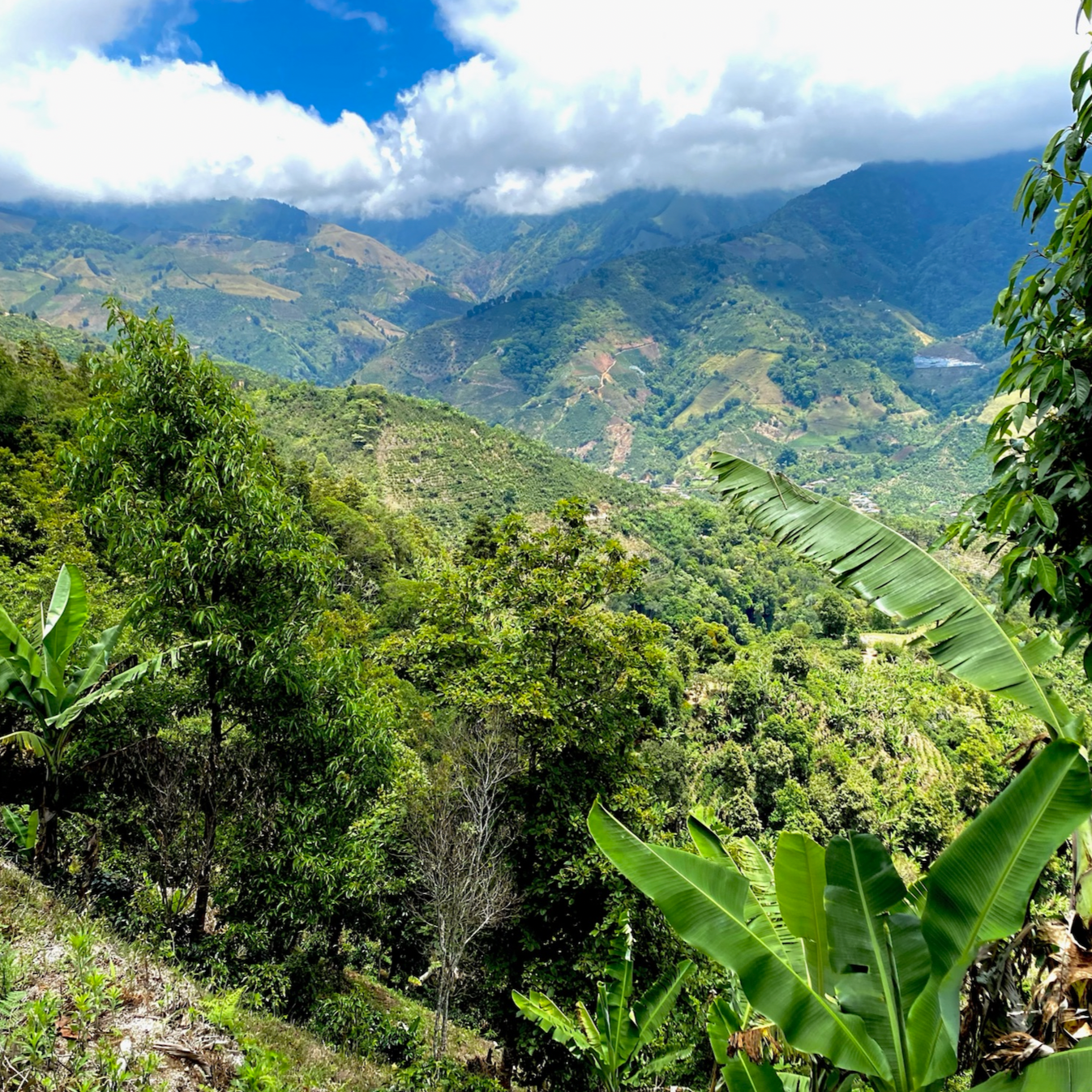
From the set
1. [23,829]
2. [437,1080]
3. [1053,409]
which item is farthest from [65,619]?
[1053,409]

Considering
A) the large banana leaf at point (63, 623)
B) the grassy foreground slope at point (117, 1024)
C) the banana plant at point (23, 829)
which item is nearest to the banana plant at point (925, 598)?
the grassy foreground slope at point (117, 1024)

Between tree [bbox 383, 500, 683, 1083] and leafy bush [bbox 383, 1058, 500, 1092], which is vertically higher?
tree [bbox 383, 500, 683, 1083]

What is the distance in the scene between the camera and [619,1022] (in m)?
5.49

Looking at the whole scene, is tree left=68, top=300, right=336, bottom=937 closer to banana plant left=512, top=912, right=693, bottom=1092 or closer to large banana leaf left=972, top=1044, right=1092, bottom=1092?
banana plant left=512, top=912, right=693, bottom=1092

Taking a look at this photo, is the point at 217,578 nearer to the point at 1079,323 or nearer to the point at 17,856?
the point at 17,856

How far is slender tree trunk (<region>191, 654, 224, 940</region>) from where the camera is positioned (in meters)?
5.96

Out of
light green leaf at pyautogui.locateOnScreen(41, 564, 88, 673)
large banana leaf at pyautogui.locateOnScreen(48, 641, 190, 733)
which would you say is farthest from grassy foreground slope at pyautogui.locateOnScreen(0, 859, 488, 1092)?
light green leaf at pyautogui.locateOnScreen(41, 564, 88, 673)

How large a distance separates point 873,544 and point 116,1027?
483 cm

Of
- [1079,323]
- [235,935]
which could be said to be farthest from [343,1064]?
[1079,323]

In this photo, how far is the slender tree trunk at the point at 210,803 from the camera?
5957 millimetres

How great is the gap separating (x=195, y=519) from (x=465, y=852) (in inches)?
188

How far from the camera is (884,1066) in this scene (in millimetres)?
2459

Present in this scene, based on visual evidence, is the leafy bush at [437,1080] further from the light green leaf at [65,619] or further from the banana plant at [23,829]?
the light green leaf at [65,619]

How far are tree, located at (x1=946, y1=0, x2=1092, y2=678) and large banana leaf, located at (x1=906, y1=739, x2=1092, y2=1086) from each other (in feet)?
1.55
